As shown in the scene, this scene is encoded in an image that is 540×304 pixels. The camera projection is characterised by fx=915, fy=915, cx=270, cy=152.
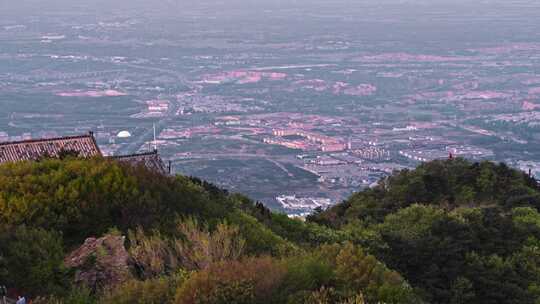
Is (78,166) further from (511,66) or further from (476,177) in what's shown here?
(511,66)

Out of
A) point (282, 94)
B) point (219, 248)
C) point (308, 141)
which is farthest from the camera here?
point (282, 94)

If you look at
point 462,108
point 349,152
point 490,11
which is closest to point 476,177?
point 349,152

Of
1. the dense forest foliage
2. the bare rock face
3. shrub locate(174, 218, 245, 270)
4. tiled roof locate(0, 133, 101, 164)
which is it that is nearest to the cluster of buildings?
the dense forest foliage

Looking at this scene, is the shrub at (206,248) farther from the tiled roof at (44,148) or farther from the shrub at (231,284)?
the tiled roof at (44,148)

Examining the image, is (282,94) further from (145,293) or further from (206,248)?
(145,293)

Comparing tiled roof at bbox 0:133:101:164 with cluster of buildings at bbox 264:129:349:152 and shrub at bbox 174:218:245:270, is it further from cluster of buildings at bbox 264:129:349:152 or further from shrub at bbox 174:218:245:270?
cluster of buildings at bbox 264:129:349:152

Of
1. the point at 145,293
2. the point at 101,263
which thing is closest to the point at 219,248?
the point at 101,263
